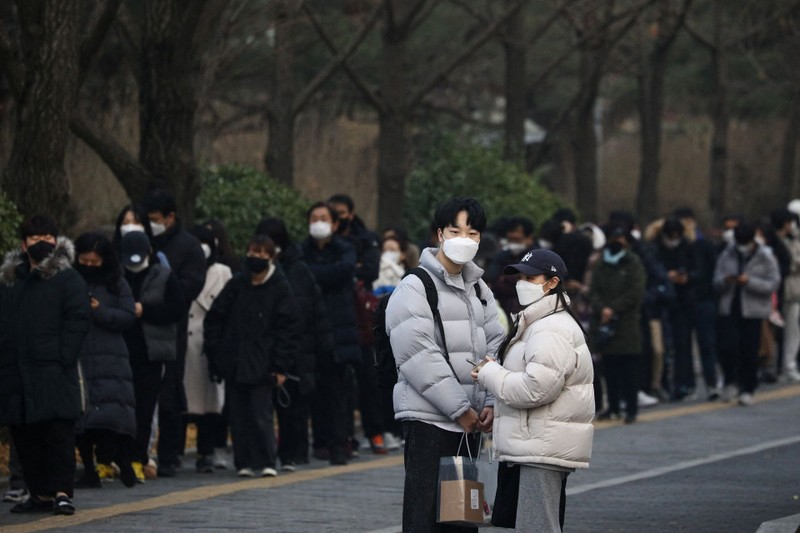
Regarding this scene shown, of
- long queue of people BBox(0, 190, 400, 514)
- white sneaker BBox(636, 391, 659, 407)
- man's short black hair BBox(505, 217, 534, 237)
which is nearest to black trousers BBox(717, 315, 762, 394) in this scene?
white sneaker BBox(636, 391, 659, 407)

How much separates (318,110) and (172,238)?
1808cm

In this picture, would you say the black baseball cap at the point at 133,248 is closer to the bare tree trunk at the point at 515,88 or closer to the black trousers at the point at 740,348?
the black trousers at the point at 740,348

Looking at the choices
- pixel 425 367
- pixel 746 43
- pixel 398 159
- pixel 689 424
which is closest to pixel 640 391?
pixel 689 424

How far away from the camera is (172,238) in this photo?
1334cm

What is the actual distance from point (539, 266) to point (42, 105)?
6.65m

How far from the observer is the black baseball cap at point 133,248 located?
12586 millimetres

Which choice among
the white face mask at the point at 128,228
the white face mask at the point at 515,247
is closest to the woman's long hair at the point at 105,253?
the white face mask at the point at 128,228

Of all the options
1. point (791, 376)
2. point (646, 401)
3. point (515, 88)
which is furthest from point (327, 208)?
point (515, 88)

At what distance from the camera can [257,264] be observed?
504 inches

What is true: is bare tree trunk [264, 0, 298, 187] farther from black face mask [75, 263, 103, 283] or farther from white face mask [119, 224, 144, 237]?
black face mask [75, 263, 103, 283]

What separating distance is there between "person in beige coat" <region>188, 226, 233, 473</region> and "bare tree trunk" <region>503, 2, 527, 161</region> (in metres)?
12.0

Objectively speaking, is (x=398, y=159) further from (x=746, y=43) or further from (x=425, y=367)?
(x=746, y=43)

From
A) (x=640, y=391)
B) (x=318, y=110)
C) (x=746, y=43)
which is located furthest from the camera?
(x=746, y=43)

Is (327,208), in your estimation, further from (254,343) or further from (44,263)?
(44,263)
